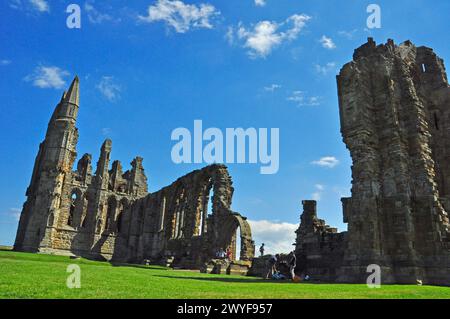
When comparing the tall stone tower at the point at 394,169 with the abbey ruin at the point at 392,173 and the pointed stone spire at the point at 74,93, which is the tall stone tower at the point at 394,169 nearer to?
the abbey ruin at the point at 392,173

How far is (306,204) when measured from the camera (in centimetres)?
2047

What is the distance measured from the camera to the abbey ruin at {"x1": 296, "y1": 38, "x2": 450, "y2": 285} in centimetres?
1252

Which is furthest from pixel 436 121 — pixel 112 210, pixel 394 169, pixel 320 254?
pixel 112 210

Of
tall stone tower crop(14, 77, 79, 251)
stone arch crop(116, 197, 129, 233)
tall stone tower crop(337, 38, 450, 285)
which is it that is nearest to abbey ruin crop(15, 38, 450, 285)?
tall stone tower crop(337, 38, 450, 285)

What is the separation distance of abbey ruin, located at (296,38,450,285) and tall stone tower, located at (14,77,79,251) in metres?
28.0

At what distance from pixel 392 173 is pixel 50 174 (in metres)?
34.0

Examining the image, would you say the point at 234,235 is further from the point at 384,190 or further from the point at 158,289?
the point at 158,289

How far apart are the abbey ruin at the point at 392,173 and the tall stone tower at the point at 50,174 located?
28.0m

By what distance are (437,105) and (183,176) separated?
2314 cm

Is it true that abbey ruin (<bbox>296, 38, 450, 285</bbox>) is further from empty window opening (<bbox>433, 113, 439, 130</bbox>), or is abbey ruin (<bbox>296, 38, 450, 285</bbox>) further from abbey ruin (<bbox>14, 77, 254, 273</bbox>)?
abbey ruin (<bbox>14, 77, 254, 273</bbox>)

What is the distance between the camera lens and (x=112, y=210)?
44.2 metres

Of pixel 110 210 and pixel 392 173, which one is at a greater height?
pixel 110 210

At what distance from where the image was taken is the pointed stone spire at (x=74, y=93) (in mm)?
41250
